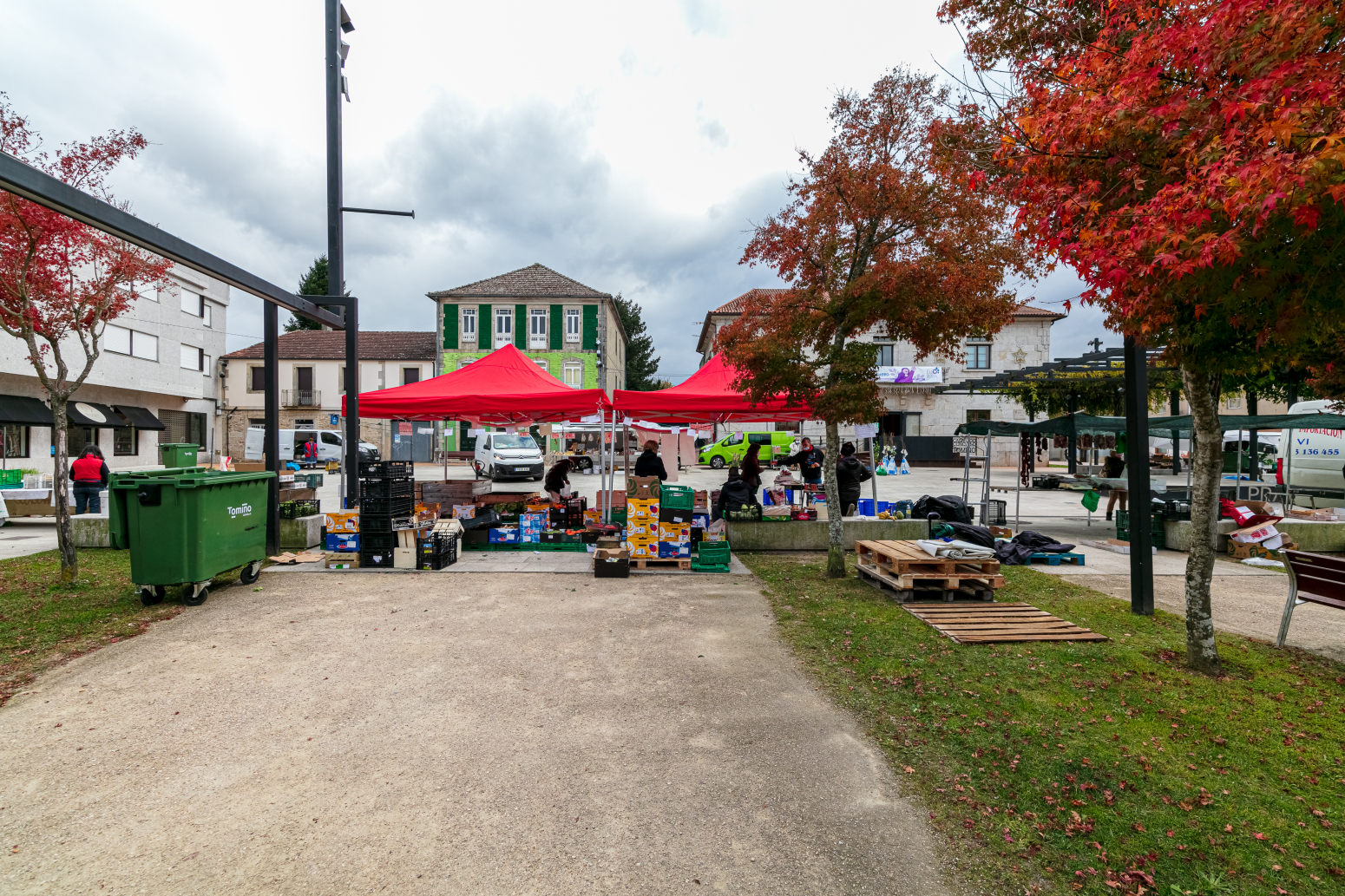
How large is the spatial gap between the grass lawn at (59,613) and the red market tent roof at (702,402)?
18.7ft

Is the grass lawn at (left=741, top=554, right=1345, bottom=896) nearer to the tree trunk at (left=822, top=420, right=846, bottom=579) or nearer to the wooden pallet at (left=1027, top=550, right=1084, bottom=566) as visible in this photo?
the tree trunk at (left=822, top=420, right=846, bottom=579)

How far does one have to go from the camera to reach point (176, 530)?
608cm

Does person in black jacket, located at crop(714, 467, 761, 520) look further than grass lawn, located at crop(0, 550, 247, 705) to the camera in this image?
Yes

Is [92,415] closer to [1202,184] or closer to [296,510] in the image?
[296,510]

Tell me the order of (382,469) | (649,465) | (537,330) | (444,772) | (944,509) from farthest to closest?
(537,330) < (649,465) < (944,509) < (382,469) < (444,772)

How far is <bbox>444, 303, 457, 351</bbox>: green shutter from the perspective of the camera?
36594mm

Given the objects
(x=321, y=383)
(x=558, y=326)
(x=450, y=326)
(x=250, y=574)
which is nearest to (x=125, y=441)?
(x=321, y=383)

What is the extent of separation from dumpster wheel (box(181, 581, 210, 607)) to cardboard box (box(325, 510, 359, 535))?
2118mm

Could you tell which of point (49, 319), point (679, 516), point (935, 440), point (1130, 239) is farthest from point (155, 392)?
point (935, 440)

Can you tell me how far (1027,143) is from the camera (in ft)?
13.2

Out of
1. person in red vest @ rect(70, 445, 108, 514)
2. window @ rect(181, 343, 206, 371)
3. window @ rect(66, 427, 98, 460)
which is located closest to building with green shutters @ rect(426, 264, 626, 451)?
window @ rect(181, 343, 206, 371)

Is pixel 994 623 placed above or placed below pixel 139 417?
below

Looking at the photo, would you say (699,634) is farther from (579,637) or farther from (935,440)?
(935,440)

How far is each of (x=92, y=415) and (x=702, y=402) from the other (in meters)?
24.1
